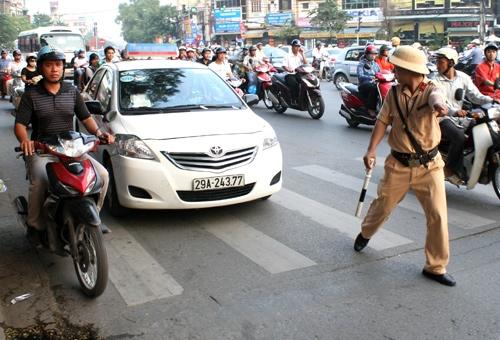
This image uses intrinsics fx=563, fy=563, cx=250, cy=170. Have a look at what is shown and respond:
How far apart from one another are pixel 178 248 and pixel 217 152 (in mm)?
975

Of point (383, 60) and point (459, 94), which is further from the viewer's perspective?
point (383, 60)

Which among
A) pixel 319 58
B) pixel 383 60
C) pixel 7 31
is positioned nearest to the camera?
pixel 383 60

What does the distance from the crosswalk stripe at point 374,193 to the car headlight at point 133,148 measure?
272 cm

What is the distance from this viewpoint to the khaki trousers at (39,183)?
4137 mm

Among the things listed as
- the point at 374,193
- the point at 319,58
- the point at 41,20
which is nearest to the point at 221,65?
the point at 374,193

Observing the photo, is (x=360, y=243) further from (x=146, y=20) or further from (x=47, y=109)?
(x=146, y=20)

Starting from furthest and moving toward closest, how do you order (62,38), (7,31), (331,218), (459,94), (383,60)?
(7,31) < (62,38) < (383,60) < (459,94) < (331,218)

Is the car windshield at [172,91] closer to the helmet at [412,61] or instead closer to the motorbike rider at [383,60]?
the helmet at [412,61]

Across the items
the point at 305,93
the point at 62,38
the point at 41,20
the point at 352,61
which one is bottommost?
the point at 305,93

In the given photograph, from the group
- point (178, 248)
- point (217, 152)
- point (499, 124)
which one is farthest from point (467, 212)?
point (178, 248)

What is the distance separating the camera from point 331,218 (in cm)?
566

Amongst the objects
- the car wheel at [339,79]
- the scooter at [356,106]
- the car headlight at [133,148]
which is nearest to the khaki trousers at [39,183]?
the car headlight at [133,148]

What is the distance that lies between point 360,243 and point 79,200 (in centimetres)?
226

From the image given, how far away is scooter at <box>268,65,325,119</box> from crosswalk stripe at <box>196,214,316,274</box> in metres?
7.47
